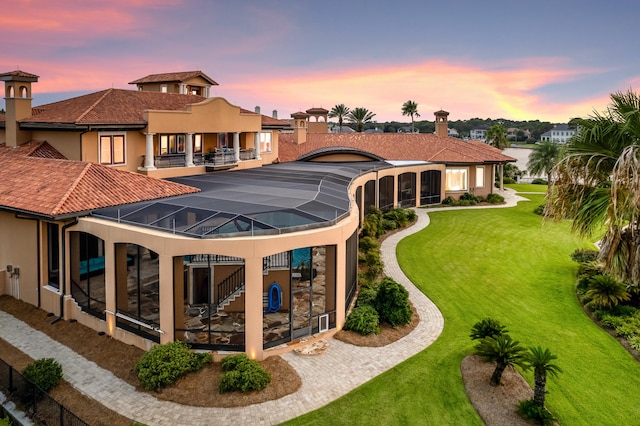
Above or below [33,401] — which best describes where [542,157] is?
above

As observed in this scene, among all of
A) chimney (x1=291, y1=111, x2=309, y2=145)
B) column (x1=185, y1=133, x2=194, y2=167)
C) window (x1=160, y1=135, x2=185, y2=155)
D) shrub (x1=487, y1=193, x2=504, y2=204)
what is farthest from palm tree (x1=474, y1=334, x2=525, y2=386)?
chimney (x1=291, y1=111, x2=309, y2=145)

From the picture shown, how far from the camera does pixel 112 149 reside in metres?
30.1

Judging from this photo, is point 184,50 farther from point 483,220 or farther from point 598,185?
point 598,185

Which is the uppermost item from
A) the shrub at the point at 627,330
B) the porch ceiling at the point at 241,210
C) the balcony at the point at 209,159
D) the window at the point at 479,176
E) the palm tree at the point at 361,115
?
the palm tree at the point at 361,115

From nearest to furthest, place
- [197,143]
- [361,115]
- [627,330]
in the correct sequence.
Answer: [627,330] → [197,143] → [361,115]

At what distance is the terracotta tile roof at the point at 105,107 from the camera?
29.0 m

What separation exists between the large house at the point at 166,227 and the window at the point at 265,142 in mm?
5882

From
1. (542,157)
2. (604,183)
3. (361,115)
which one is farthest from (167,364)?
(361,115)

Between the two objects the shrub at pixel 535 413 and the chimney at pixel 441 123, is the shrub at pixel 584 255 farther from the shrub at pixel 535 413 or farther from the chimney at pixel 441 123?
the chimney at pixel 441 123

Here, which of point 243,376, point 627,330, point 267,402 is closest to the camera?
point 267,402

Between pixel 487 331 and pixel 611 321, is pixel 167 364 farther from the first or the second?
pixel 611 321

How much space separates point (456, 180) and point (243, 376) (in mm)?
45427

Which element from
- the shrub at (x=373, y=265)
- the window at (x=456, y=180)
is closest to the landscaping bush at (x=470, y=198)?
the window at (x=456, y=180)

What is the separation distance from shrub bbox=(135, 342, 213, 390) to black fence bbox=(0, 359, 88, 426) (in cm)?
250
